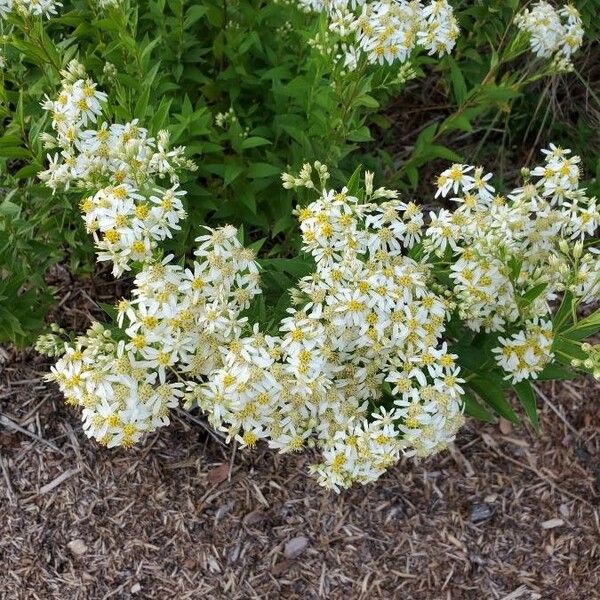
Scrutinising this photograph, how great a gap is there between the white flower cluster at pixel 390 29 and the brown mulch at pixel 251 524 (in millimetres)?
2556

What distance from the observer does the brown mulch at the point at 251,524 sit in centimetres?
440

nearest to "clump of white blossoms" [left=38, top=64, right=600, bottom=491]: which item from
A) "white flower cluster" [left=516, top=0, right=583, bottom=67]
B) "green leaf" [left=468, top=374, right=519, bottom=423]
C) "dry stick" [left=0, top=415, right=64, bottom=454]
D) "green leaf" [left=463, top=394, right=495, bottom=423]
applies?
"green leaf" [left=468, top=374, right=519, bottom=423]

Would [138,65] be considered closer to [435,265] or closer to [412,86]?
[435,265]

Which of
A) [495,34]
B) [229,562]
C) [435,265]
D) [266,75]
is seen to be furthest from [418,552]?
[495,34]

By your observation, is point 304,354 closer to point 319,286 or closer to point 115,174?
point 319,286

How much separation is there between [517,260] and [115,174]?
1789mm

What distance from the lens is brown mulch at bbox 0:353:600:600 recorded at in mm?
4398

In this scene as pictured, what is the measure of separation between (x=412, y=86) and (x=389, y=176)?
1.01 m

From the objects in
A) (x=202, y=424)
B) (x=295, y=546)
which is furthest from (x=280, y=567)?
(x=202, y=424)

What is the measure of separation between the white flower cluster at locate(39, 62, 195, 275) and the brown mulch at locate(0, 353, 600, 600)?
1921mm

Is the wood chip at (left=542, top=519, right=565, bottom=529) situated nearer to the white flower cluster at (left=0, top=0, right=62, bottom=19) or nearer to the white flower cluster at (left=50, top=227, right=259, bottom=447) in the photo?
the white flower cluster at (left=50, top=227, right=259, bottom=447)

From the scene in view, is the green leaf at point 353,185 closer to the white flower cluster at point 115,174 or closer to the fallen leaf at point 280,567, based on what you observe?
the white flower cluster at point 115,174

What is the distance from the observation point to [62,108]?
3262 millimetres

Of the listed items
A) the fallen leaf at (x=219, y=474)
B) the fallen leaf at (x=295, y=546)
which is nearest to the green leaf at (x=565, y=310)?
the fallen leaf at (x=295, y=546)
